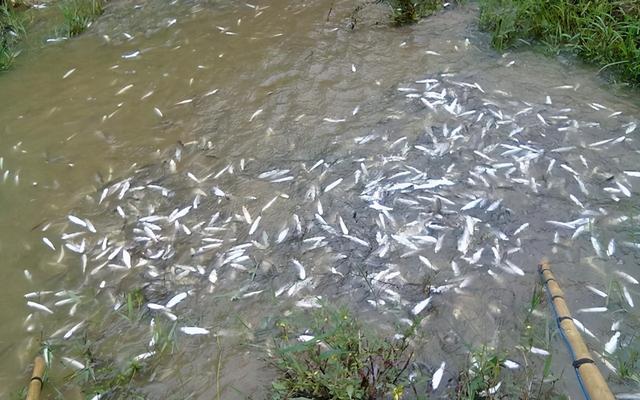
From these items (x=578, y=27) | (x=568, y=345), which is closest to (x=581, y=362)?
(x=568, y=345)

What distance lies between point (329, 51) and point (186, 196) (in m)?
2.79

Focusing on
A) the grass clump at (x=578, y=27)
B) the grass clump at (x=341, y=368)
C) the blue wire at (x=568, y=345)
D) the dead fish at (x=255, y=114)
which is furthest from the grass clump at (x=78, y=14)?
the blue wire at (x=568, y=345)

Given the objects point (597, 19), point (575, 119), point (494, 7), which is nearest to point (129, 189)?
point (575, 119)

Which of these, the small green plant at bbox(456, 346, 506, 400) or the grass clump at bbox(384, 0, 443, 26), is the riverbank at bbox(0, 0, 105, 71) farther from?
the small green plant at bbox(456, 346, 506, 400)

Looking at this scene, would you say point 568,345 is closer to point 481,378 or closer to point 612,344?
point 612,344

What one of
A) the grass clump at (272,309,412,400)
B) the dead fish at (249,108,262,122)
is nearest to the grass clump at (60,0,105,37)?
the dead fish at (249,108,262,122)

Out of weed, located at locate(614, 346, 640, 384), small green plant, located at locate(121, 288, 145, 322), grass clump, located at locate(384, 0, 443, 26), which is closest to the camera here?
weed, located at locate(614, 346, 640, 384)

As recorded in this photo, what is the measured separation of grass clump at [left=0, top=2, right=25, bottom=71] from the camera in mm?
7360

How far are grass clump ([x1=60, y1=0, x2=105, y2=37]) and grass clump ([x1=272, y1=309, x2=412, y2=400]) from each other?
19.9 ft

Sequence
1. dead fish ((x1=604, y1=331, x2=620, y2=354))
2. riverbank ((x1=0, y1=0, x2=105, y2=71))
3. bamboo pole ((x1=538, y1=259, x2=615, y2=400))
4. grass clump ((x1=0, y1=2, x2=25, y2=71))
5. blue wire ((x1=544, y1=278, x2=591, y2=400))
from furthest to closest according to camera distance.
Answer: riverbank ((x1=0, y1=0, x2=105, y2=71))
grass clump ((x1=0, y1=2, x2=25, y2=71))
dead fish ((x1=604, y1=331, x2=620, y2=354))
blue wire ((x1=544, y1=278, x2=591, y2=400))
bamboo pole ((x1=538, y1=259, x2=615, y2=400))

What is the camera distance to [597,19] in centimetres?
614

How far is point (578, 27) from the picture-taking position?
6.25m

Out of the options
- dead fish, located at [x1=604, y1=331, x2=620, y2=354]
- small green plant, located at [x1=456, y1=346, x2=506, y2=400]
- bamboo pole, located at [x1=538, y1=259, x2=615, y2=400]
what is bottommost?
dead fish, located at [x1=604, y1=331, x2=620, y2=354]

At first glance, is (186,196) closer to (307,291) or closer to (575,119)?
(307,291)
